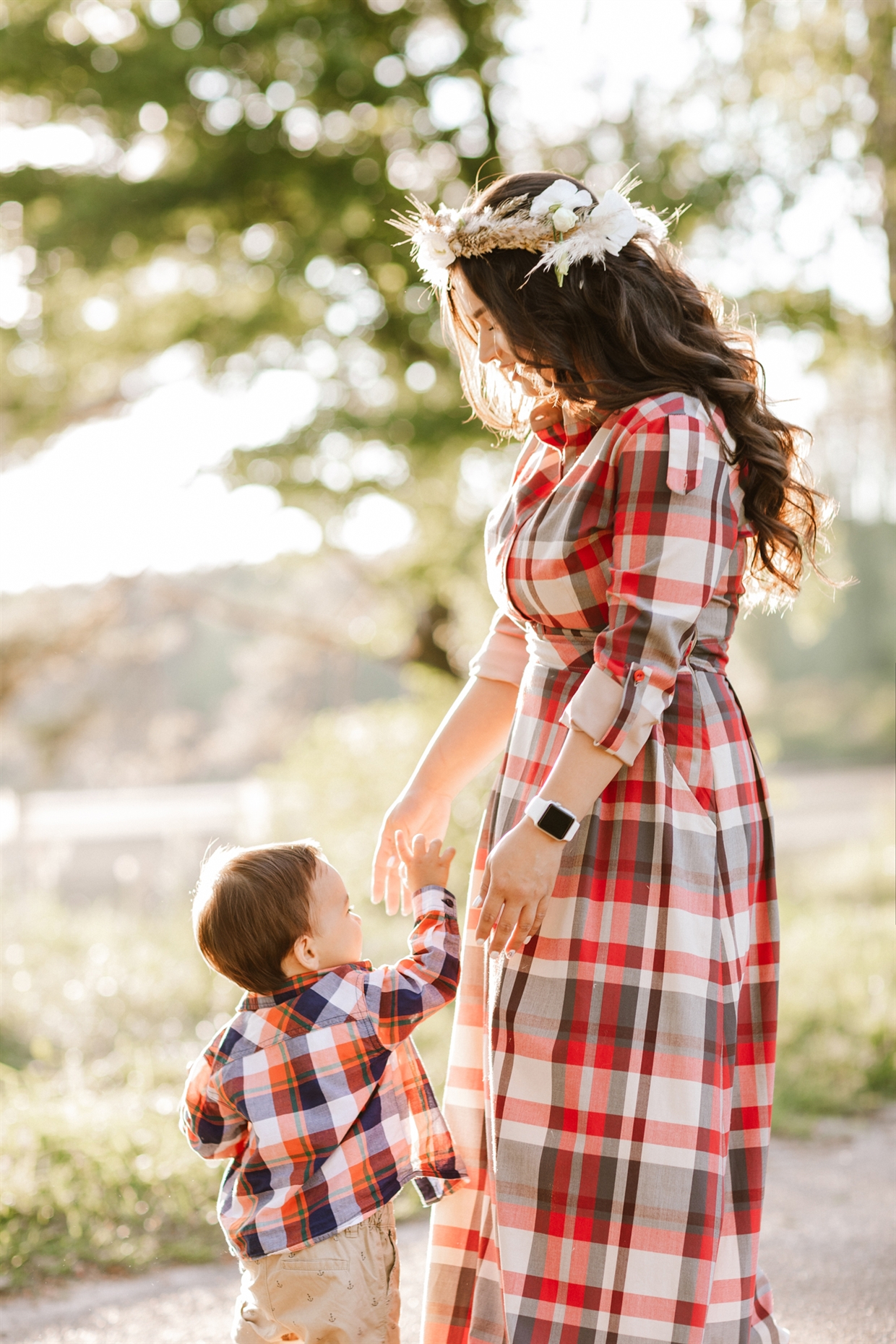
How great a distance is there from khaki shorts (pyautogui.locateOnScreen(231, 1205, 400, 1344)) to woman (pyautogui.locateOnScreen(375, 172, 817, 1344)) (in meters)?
0.12

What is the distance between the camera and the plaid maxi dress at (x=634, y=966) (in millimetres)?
1554

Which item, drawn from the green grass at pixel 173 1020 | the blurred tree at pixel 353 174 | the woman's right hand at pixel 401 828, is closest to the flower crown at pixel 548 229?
the woman's right hand at pixel 401 828

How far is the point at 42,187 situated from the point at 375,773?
3.54 m

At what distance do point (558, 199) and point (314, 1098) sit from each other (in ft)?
4.50

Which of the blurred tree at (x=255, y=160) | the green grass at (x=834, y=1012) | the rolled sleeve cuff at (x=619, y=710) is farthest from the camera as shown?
the blurred tree at (x=255, y=160)

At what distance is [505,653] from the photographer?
6.50 feet

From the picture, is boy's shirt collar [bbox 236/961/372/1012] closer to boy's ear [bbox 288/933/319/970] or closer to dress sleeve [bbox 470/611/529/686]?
boy's ear [bbox 288/933/319/970]

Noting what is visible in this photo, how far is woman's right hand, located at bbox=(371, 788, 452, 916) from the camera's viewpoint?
1980mm

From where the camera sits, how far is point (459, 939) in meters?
1.78

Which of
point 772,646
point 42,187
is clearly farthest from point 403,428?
point 772,646

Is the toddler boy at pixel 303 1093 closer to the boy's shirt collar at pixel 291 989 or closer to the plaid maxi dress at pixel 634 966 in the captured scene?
the boy's shirt collar at pixel 291 989

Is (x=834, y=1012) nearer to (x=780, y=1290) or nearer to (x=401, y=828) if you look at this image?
(x=780, y=1290)

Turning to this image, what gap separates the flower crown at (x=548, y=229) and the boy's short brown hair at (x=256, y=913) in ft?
3.10

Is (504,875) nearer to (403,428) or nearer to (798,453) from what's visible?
(798,453)
